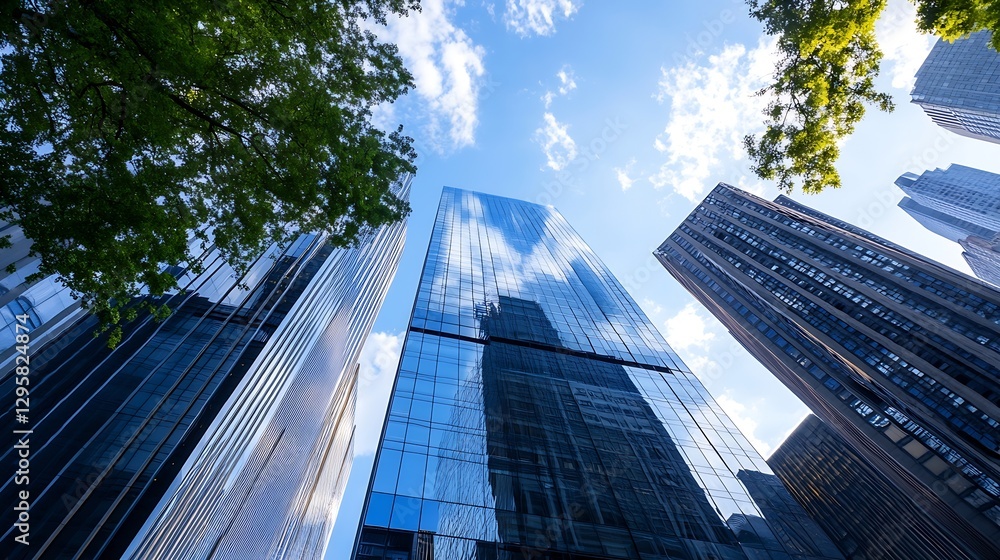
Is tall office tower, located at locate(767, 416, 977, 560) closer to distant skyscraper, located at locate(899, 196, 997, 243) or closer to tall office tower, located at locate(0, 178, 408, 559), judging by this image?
tall office tower, located at locate(0, 178, 408, 559)

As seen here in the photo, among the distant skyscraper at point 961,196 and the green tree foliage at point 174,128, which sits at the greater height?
the distant skyscraper at point 961,196

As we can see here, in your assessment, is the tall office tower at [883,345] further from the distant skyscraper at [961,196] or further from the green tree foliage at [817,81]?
the distant skyscraper at [961,196]

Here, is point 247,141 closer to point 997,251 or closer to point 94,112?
point 94,112

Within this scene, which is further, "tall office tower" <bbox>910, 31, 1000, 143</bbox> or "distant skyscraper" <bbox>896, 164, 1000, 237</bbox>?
"distant skyscraper" <bbox>896, 164, 1000, 237</bbox>

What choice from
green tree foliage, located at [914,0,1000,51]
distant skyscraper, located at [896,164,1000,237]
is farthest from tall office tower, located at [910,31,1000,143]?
green tree foliage, located at [914,0,1000,51]

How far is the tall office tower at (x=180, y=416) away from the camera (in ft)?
62.2

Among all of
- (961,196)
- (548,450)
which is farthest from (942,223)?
(548,450)

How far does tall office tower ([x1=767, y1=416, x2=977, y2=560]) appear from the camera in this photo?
48.1 meters

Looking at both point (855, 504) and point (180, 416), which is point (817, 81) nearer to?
point (180, 416)

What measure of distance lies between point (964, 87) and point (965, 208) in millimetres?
55212

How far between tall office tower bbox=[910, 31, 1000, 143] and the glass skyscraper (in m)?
29.7

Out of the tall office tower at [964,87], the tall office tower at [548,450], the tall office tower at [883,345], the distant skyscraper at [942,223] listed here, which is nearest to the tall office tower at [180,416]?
the tall office tower at [548,450]

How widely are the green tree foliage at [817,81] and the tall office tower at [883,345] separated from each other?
47.5 meters

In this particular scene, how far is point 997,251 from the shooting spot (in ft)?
380
